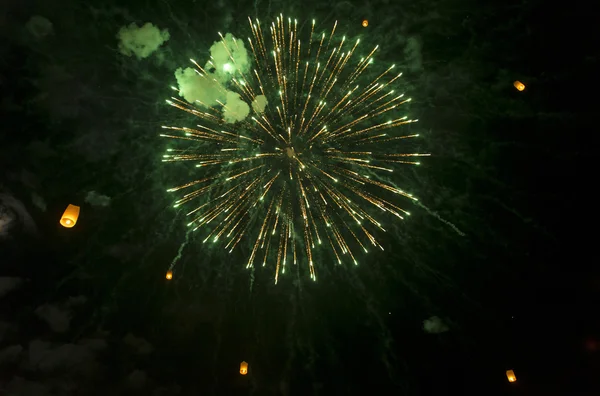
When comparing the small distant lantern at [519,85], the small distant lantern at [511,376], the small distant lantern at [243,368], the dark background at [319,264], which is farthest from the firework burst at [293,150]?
the small distant lantern at [511,376]

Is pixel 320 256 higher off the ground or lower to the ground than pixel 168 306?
higher

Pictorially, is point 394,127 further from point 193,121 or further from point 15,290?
point 15,290

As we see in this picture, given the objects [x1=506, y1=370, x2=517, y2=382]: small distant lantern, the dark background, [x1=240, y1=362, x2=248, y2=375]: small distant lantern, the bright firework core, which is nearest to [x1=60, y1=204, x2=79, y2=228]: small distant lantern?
the dark background

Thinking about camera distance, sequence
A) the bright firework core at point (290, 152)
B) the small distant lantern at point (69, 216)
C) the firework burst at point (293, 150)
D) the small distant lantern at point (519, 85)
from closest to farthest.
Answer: the small distant lantern at point (69, 216) → the small distant lantern at point (519, 85) → the firework burst at point (293, 150) → the bright firework core at point (290, 152)

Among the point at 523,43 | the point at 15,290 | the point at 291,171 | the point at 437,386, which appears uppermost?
the point at 523,43

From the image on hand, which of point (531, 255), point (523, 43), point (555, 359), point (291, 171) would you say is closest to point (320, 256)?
point (291, 171)

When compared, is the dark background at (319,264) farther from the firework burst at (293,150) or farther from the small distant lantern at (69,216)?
the small distant lantern at (69,216)

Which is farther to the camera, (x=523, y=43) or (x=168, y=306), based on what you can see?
(x=168, y=306)
